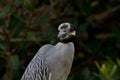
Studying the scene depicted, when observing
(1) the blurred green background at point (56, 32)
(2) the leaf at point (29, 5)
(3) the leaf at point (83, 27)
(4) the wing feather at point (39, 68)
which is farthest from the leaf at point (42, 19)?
(4) the wing feather at point (39, 68)

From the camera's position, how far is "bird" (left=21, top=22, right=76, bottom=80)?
2.13m

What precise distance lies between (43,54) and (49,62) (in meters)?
0.05

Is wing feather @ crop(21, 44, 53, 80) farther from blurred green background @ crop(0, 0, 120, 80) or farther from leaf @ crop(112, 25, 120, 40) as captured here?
leaf @ crop(112, 25, 120, 40)

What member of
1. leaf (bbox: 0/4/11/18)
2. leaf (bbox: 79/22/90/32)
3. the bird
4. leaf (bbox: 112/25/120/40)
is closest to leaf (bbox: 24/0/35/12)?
leaf (bbox: 0/4/11/18)

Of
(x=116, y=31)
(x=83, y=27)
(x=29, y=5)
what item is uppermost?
(x=29, y=5)

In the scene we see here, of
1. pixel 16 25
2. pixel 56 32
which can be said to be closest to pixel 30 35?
pixel 16 25

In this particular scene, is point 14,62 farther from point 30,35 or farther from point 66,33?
point 66,33

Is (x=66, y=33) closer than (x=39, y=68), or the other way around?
(x=66, y=33)

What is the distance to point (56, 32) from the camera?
3.55m

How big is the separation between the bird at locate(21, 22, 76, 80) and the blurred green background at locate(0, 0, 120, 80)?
0.55m

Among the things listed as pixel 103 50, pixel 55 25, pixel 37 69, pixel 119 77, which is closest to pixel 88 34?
pixel 103 50

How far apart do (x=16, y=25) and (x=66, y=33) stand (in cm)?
116

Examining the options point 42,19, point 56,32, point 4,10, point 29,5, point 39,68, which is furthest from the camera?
point 56,32

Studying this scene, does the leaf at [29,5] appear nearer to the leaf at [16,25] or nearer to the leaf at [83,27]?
the leaf at [16,25]
